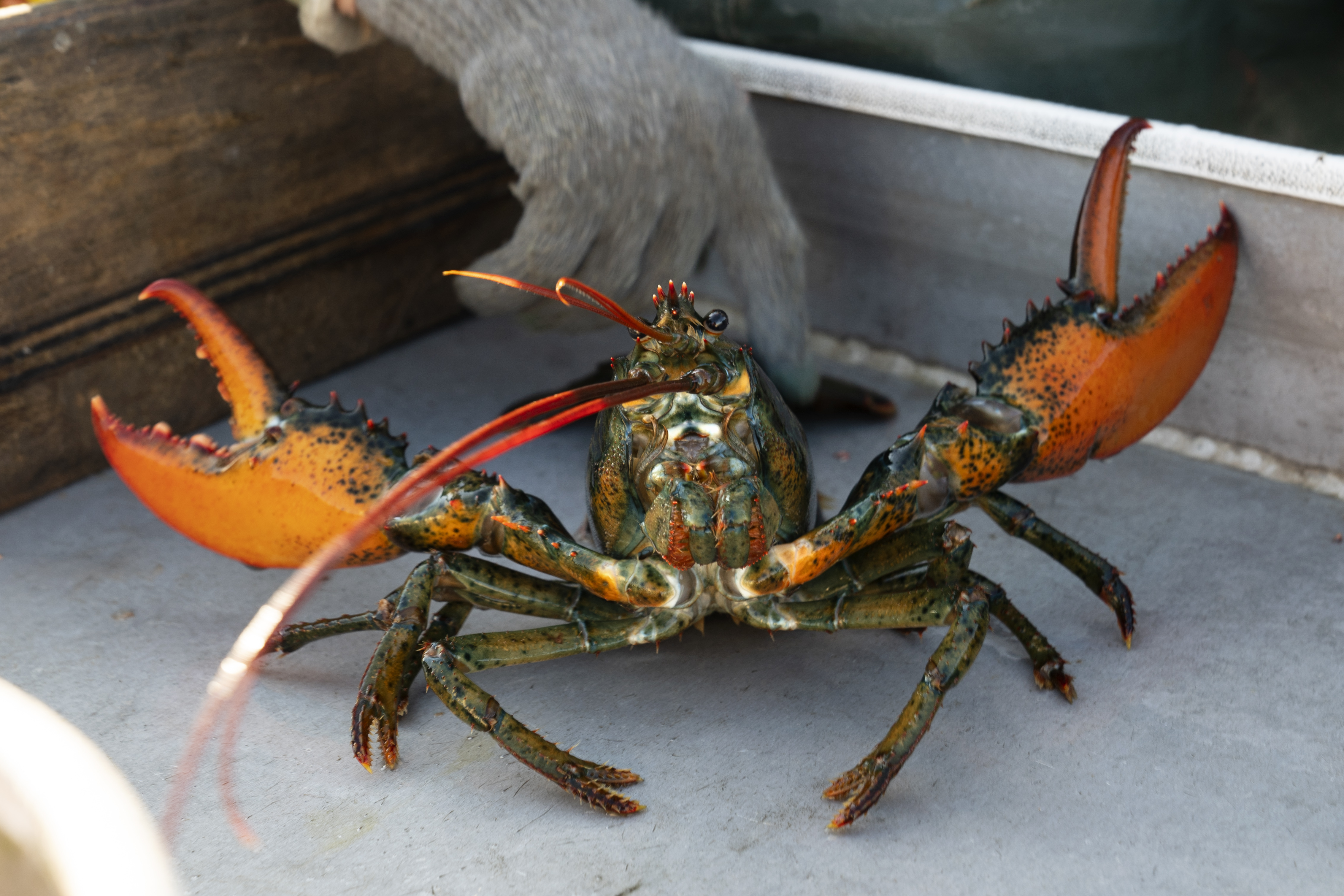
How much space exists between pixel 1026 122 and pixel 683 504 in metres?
1.23

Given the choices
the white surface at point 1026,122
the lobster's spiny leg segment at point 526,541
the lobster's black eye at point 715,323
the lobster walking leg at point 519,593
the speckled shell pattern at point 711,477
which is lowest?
the lobster walking leg at point 519,593

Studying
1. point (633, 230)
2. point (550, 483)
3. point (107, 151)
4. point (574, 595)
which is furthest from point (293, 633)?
point (107, 151)

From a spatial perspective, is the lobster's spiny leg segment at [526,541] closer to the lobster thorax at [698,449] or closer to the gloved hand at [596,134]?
the lobster thorax at [698,449]

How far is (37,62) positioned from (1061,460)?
76.1 inches

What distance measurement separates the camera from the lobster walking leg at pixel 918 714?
138 centimetres

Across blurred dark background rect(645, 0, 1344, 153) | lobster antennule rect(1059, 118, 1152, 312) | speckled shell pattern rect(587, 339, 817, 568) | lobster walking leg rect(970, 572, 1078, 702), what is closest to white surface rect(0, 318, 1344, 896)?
lobster walking leg rect(970, 572, 1078, 702)

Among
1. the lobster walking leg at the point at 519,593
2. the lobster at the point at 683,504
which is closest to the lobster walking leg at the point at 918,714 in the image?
the lobster at the point at 683,504

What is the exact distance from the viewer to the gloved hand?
203 cm

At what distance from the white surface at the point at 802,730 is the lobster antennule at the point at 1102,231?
1.64 feet

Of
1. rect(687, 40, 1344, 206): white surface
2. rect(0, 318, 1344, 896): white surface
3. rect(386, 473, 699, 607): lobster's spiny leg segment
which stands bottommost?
rect(0, 318, 1344, 896): white surface

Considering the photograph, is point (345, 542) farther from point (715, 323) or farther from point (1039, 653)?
point (1039, 653)

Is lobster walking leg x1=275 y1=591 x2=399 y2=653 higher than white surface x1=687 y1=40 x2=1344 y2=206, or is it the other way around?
white surface x1=687 y1=40 x2=1344 y2=206

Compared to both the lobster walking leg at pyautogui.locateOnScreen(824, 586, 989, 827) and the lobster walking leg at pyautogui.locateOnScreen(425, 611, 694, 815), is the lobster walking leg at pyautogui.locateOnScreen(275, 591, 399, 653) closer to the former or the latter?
the lobster walking leg at pyautogui.locateOnScreen(425, 611, 694, 815)

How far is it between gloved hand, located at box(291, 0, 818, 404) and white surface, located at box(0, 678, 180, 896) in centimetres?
143
